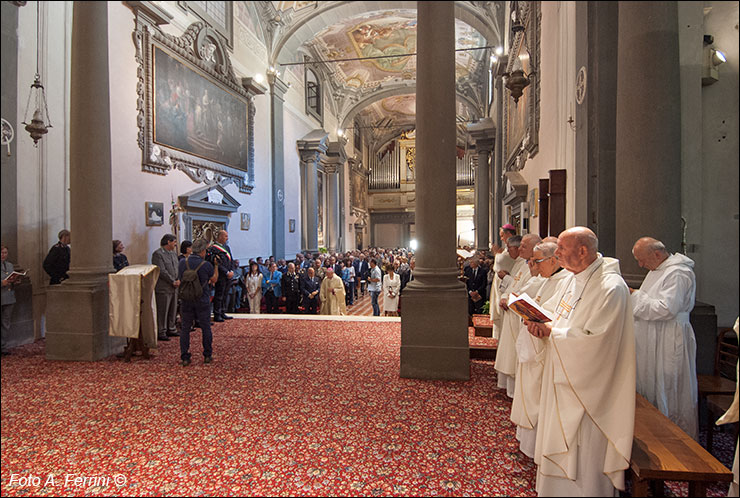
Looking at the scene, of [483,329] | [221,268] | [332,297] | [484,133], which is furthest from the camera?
[484,133]

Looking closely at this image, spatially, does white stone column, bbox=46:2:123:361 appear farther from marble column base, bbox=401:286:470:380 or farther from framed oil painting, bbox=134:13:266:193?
framed oil painting, bbox=134:13:266:193

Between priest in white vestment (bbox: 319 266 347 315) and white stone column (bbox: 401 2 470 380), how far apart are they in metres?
3.97

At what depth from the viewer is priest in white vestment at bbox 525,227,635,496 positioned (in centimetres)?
184

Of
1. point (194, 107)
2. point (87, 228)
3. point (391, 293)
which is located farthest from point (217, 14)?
point (391, 293)

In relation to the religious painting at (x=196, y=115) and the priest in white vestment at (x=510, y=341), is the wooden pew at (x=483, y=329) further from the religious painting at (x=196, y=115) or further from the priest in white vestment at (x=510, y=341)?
the religious painting at (x=196, y=115)

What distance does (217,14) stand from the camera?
9.72 meters

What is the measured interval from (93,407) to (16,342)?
5.11 ft

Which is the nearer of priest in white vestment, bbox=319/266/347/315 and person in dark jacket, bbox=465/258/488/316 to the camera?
person in dark jacket, bbox=465/258/488/316

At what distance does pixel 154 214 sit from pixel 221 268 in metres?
2.10

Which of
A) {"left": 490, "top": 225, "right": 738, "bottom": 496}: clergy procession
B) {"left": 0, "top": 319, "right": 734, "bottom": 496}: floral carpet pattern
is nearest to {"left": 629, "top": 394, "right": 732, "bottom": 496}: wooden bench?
{"left": 490, "top": 225, "right": 738, "bottom": 496}: clergy procession

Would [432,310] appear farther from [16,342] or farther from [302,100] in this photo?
[302,100]

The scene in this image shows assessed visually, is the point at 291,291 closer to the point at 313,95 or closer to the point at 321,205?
the point at 321,205

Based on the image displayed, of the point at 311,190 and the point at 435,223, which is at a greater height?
the point at 311,190

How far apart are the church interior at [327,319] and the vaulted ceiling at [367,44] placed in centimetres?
485
